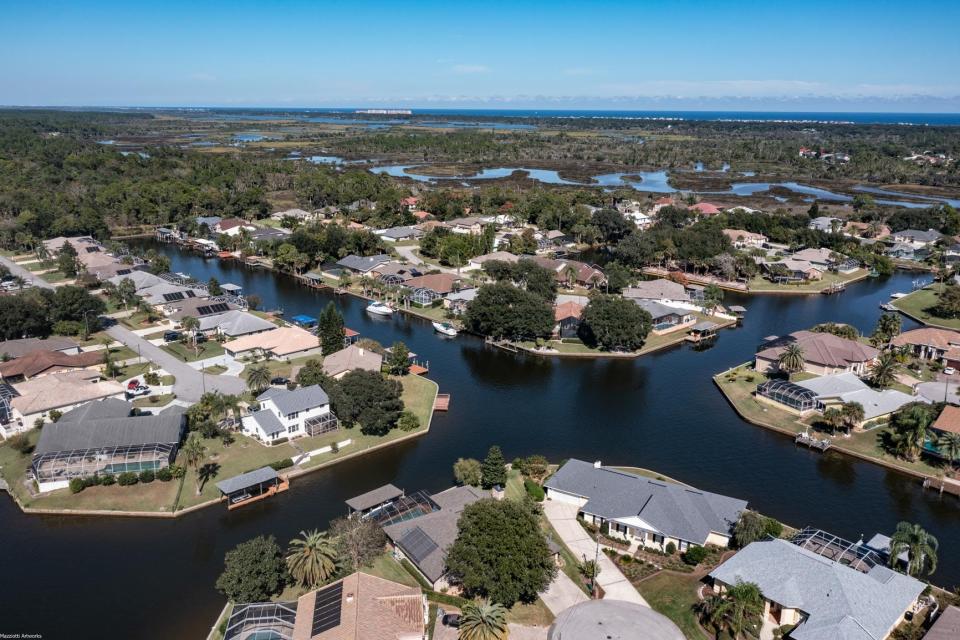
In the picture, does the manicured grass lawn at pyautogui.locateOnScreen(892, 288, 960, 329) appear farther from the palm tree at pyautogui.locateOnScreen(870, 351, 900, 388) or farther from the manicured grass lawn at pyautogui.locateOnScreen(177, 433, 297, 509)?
the manicured grass lawn at pyautogui.locateOnScreen(177, 433, 297, 509)

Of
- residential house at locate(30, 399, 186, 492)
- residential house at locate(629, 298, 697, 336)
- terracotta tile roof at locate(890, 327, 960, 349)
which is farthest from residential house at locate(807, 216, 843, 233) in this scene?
residential house at locate(30, 399, 186, 492)

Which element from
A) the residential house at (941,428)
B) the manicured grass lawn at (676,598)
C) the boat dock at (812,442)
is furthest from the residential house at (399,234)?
the manicured grass lawn at (676,598)

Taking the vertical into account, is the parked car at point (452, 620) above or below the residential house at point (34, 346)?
below

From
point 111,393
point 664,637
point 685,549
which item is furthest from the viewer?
point 111,393

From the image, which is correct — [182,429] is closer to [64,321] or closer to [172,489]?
[172,489]

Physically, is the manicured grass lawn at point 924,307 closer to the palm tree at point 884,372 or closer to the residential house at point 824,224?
the palm tree at point 884,372

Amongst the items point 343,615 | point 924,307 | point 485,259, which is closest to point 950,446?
point 343,615

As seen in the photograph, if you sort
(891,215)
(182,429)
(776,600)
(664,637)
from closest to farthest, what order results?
(664,637)
(776,600)
(182,429)
(891,215)

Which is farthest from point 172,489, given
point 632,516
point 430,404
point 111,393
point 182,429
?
point 632,516
